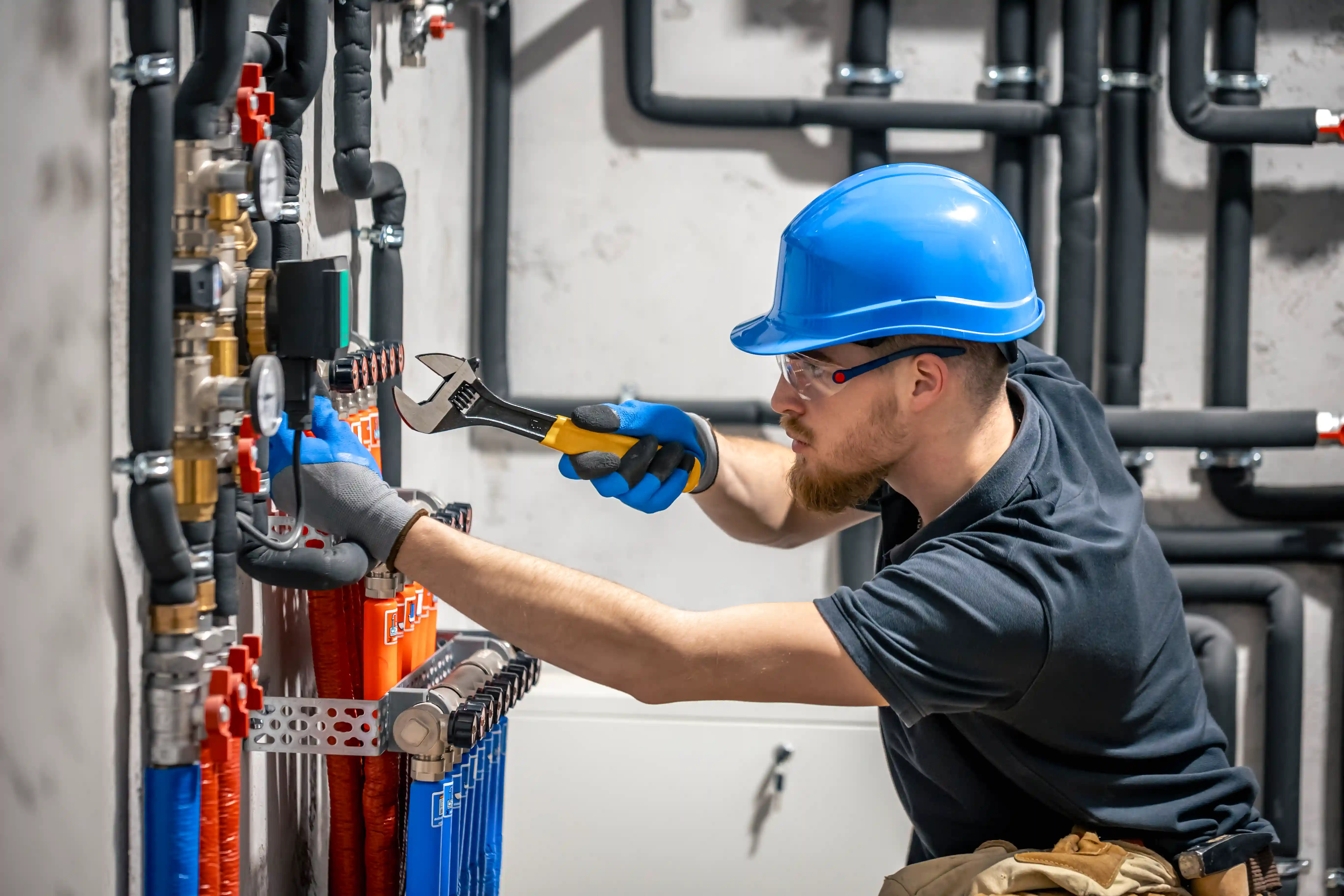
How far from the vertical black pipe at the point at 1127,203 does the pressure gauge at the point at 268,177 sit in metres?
1.31

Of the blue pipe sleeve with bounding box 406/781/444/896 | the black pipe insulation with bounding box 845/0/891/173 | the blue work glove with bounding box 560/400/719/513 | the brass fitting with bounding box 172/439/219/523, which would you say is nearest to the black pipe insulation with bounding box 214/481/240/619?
the brass fitting with bounding box 172/439/219/523

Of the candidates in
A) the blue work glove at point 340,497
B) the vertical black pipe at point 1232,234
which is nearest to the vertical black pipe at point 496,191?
the blue work glove at point 340,497

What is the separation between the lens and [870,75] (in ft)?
5.92

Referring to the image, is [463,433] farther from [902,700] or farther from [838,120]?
[902,700]

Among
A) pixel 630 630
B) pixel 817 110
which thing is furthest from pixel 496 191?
pixel 630 630

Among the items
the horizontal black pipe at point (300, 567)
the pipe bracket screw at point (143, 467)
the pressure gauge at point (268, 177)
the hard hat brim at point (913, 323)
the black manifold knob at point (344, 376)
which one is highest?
the pressure gauge at point (268, 177)

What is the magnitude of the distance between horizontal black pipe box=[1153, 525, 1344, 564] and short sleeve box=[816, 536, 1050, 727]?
98cm

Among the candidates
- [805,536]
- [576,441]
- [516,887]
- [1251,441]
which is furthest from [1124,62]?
[516,887]

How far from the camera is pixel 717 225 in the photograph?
1.88 metres

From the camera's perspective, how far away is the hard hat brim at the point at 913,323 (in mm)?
1055

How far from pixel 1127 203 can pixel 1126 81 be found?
18cm

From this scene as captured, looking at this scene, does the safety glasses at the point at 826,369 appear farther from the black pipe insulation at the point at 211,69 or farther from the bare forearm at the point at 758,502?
the black pipe insulation at the point at 211,69

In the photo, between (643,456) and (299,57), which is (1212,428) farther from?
(299,57)

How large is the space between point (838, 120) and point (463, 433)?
73cm
